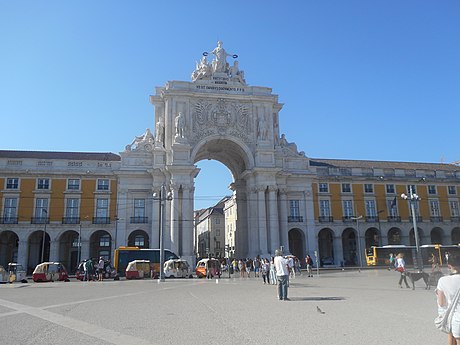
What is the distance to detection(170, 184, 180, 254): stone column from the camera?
4697cm

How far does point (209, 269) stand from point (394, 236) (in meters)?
35.9

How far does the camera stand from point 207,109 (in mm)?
52906

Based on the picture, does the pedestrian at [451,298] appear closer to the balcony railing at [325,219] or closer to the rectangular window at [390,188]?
the balcony railing at [325,219]

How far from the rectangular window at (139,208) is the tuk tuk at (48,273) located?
1545cm

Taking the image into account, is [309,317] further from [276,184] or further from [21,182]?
[21,182]

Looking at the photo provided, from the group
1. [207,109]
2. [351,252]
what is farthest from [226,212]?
[207,109]

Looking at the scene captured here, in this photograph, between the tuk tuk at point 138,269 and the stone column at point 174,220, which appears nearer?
the tuk tuk at point 138,269

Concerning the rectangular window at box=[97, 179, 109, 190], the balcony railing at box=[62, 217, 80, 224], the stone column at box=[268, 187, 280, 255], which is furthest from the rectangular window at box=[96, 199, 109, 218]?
the stone column at box=[268, 187, 280, 255]

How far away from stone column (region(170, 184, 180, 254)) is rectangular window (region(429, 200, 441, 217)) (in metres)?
37.8

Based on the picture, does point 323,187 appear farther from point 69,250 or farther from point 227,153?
point 69,250

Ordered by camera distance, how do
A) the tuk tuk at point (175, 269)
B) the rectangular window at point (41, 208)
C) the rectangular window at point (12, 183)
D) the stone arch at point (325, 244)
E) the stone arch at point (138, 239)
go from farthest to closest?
the stone arch at point (325, 244) < the stone arch at point (138, 239) < the rectangular window at point (12, 183) < the rectangular window at point (41, 208) < the tuk tuk at point (175, 269)

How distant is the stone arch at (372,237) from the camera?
188 feet

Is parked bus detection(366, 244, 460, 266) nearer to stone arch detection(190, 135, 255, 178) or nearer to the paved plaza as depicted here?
stone arch detection(190, 135, 255, 178)

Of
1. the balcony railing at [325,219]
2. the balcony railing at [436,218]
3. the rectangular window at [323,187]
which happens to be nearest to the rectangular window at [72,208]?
the balcony railing at [325,219]
